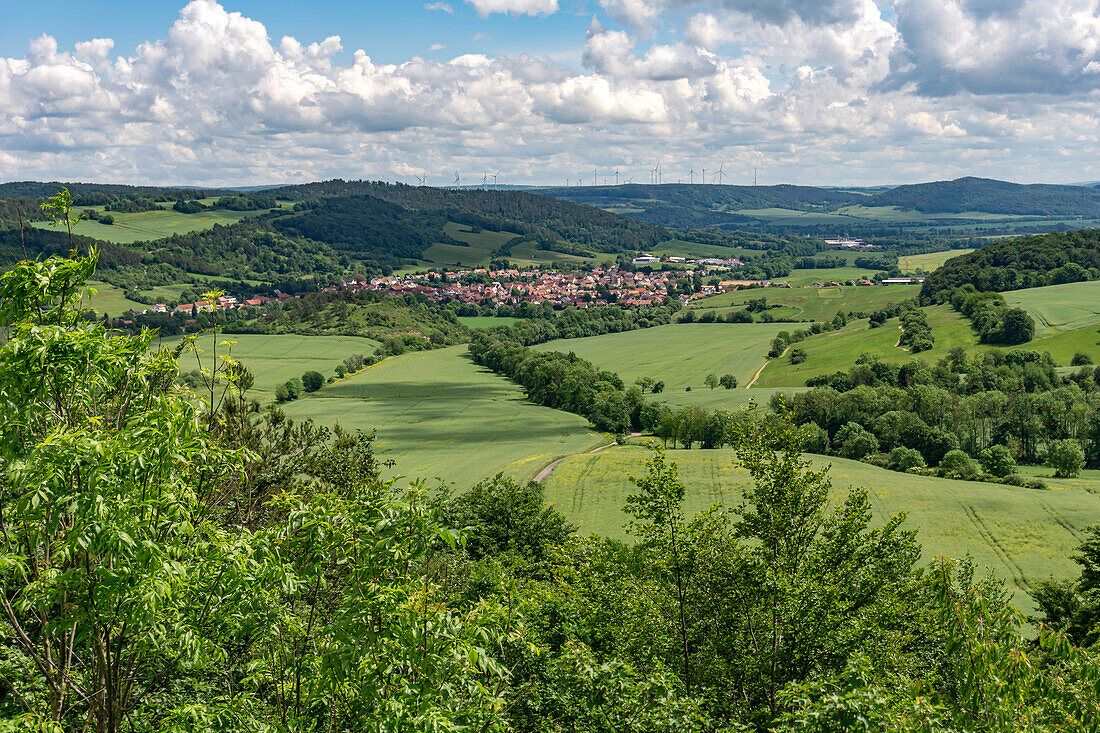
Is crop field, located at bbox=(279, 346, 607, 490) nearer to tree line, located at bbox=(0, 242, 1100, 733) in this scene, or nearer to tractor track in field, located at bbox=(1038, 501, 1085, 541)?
tractor track in field, located at bbox=(1038, 501, 1085, 541)

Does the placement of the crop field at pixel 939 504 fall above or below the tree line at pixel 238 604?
below

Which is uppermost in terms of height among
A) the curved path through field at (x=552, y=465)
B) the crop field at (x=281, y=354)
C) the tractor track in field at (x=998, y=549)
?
the tractor track in field at (x=998, y=549)

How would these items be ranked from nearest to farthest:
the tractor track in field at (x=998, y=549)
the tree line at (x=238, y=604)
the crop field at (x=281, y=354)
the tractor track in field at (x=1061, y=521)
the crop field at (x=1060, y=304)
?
the tree line at (x=238, y=604) → the tractor track in field at (x=998, y=549) → the tractor track in field at (x=1061, y=521) → the crop field at (x=1060, y=304) → the crop field at (x=281, y=354)

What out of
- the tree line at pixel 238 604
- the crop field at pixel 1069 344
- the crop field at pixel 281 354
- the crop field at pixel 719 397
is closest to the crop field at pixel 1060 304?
the crop field at pixel 1069 344

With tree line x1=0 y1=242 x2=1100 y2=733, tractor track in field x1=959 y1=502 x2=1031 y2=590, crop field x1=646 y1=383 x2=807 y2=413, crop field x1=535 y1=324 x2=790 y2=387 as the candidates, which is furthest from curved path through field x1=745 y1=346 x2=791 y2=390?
tree line x1=0 y1=242 x2=1100 y2=733

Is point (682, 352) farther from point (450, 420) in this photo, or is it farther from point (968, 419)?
→ point (968, 419)

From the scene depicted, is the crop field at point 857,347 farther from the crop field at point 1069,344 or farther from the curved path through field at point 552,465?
the curved path through field at point 552,465
